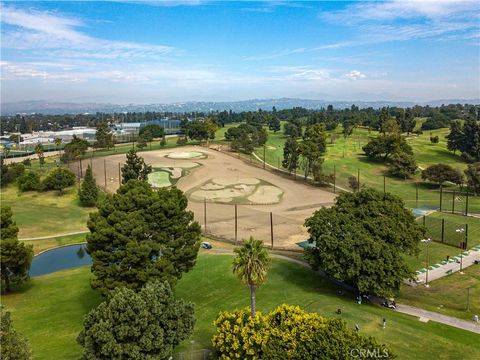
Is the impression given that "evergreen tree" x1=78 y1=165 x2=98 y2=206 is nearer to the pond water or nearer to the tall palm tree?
the pond water

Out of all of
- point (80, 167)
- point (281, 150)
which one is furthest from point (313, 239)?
point (281, 150)

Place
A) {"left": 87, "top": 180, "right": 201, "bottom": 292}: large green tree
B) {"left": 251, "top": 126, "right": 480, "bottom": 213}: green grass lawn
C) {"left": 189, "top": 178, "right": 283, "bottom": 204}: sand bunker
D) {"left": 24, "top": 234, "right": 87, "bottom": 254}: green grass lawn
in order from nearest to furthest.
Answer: {"left": 87, "top": 180, "right": 201, "bottom": 292}: large green tree
{"left": 24, "top": 234, "right": 87, "bottom": 254}: green grass lawn
{"left": 189, "top": 178, "right": 283, "bottom": 204}: sand bunker
{"left": 251, "top": 126, "right": 480, "bottom": 213}: green grass lawn

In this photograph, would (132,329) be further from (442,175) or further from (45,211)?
(442,175)

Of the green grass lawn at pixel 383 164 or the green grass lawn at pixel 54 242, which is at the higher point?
the green grass lawn at pixel 383 164

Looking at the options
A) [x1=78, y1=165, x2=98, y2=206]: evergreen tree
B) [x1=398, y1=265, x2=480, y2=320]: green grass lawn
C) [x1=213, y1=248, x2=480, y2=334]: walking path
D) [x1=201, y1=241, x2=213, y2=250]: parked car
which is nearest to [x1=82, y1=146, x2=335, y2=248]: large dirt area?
[x1=201, y1=241, x2=213, y2=250]: parked car

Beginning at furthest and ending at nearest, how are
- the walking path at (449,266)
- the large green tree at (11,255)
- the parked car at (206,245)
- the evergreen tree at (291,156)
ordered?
the evergreen tree at (291,156), the parked car at (206,245), the walking path at (449,266), the large green tree at (11,255)

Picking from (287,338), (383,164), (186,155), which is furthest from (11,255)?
(383,164)

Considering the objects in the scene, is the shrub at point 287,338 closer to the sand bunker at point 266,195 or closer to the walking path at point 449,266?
the walking path at point 449,266

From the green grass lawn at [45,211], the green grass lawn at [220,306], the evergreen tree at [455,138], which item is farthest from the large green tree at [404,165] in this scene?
the green grass lawn at [45,211]
